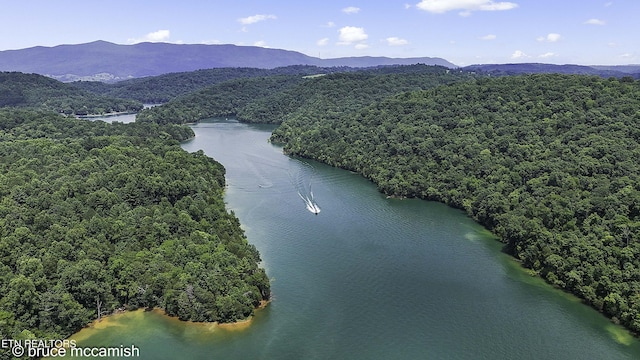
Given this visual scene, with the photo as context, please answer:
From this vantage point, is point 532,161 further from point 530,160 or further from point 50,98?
point 50,98

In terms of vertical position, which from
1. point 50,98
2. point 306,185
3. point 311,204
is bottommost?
point 311,204

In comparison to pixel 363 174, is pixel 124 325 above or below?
below

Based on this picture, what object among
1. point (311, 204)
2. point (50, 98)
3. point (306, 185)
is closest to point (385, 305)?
point (311, 204)

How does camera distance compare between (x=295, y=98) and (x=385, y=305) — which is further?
(x=295, y=98)

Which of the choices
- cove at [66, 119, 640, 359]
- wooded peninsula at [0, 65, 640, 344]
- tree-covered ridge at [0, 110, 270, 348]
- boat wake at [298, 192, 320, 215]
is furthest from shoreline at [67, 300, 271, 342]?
boat wake at [298, 192, 320, 215]

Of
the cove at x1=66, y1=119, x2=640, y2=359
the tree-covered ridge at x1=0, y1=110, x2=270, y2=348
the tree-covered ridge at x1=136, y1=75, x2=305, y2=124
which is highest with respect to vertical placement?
the tree-covered ridge at x1=136, y1=75, x2=305, y2=124

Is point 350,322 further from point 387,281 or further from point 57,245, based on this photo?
point 57,245

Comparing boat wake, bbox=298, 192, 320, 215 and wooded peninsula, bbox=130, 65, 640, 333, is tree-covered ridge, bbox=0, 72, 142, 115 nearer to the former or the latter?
wooded peninsula, bbox=130, 65, 640, 333
